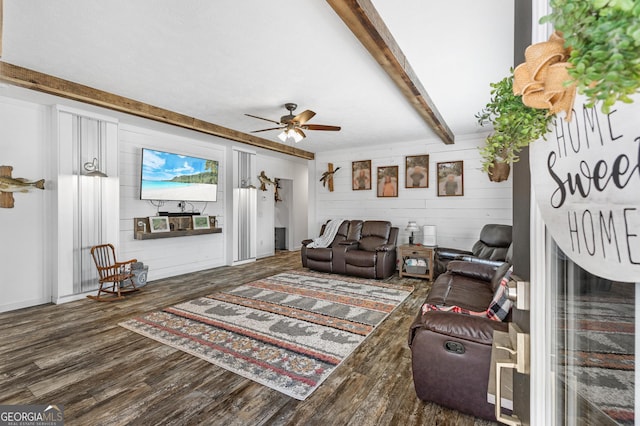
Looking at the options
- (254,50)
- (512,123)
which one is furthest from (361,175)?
(512,123)

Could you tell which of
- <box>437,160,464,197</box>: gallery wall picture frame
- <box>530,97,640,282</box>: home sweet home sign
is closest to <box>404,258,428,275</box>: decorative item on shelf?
<box>437,160,464,197</box>: gallery wall picture frame

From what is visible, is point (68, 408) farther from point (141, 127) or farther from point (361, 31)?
point (141, 127)

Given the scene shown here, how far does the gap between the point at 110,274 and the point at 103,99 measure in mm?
2456

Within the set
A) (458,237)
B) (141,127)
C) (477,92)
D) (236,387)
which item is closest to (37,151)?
(141,127)

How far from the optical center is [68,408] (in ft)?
6.08

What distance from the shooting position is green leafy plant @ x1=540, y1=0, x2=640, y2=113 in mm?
279

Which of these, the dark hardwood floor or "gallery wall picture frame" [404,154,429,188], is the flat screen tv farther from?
"gallery wall picture frame" [404,154,429,188]

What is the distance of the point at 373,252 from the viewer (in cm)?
516

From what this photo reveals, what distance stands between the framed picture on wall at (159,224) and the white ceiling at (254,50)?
6.19 feet

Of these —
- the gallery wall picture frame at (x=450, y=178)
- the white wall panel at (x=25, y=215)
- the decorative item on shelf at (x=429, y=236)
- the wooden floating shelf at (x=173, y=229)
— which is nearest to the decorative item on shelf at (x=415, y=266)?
the decorative item on shelf at (x=429, y=236)

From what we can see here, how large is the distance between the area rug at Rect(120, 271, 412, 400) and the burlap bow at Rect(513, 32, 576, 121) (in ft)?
6.99

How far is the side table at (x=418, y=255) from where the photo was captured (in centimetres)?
494

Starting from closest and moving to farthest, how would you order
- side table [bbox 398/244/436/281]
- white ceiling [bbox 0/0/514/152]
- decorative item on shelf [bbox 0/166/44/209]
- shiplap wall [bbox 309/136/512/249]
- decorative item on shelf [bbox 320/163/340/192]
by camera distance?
white ceiling [bbox 0/0/514/152]
decorative item on shelf [bbox 0/166/44/209]
side table [bbox 398/244/436/281]
shiplap wall [bbox 309/136/512/249]
decorative item on shelf [bbox 320/163/340/192]

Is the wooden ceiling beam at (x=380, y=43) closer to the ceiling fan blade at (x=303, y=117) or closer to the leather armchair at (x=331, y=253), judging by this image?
the ceiling fan blade at (x=303, y=117)
